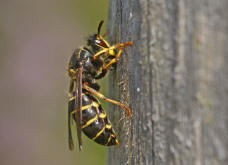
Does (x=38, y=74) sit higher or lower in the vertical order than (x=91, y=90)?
higher

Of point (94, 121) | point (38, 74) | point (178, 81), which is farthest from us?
point (38, 74)

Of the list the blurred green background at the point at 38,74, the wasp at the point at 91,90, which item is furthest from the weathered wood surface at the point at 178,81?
the blurred green background at the point at 38,74

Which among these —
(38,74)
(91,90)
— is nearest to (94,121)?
(91,90)

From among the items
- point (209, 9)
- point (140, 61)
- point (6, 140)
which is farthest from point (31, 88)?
point (209, 9)

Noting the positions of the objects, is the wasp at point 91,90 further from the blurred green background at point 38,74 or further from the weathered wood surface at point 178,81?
the blurred green background at point 38,74

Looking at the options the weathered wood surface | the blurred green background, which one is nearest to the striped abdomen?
the weathered wood surface

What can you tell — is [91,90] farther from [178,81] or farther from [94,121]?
[178,81]

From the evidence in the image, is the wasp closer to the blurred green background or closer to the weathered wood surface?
the weathered wood surface
